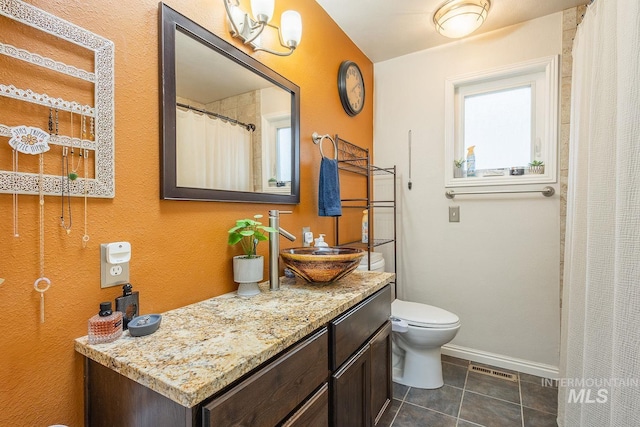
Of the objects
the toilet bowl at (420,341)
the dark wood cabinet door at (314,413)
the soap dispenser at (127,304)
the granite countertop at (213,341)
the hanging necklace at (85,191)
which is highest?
the hanging necklace at (85,191)

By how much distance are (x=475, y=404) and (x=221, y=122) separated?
205 centimetres

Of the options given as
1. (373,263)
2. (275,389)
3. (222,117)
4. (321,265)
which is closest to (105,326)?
(275,389)

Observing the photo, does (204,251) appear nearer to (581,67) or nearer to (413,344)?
(413,344)

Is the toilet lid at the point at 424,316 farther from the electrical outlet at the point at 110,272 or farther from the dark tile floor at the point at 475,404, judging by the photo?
the electrical outlet at the point at 110,272

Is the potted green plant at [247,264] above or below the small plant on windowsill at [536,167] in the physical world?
below

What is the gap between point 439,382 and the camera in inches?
74.2

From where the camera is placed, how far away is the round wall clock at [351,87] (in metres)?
2.08

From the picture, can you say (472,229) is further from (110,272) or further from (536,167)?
(110,272)

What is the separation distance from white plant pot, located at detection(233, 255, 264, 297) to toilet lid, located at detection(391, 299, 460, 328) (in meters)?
1.10

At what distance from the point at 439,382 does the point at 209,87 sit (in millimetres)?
2120

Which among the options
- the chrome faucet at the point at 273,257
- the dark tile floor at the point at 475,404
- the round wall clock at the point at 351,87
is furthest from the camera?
the round wall clock at the point at 351,87

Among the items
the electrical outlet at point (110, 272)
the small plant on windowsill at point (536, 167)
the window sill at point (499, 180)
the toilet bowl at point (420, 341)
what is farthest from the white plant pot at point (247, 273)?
the small plant on windowsill at point (536, 167)

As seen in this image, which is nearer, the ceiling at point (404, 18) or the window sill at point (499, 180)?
the ceiling at point (404, 18)

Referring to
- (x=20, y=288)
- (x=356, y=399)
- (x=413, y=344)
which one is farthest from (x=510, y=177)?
(x=20, y=288)
